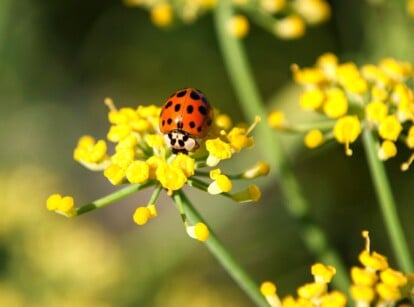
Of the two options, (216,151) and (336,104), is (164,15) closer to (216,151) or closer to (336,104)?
(336,104)

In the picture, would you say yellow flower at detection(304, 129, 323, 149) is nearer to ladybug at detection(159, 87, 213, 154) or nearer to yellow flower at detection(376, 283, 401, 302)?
ladybug at detection(159, 87, 213, 154)

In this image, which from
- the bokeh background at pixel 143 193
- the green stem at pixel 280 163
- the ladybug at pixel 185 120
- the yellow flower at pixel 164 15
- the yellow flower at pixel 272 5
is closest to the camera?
the ladybug at pixel 185 120

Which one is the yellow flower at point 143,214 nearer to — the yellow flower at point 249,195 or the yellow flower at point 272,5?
the yellow flower at point 249,195

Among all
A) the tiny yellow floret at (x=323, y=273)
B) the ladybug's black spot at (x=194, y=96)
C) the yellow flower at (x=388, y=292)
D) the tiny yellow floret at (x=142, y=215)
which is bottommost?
the yellow flower at (x=388, y=292)

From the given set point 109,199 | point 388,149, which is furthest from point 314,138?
point 109,199

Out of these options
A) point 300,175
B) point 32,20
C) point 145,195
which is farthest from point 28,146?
point 300,175

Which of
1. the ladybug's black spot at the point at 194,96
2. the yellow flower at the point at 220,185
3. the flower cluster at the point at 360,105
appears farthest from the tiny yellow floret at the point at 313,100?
the yellow flower at the point at 220,185

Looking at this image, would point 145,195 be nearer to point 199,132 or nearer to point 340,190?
point 340,190
